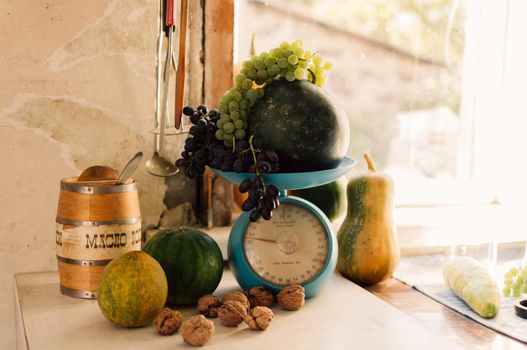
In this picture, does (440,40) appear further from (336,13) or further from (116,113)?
(116,113)

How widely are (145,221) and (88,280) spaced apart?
30cm

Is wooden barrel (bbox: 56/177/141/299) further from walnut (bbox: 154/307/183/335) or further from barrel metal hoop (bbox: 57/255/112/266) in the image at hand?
walnut (bbox: 154/307/183/335)

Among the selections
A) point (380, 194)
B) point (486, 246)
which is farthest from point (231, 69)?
point (486, 246)

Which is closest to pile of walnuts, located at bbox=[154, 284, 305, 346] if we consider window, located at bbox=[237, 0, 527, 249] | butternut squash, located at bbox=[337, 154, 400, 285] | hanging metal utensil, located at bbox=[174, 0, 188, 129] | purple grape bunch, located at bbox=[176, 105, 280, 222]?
purple grape bunch, located at bbox=[176, 105, 280, 222]

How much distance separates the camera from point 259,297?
46.0 inches

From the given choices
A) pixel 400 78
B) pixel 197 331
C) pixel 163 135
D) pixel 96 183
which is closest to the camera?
pixel 197 331

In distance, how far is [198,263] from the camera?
1177mm

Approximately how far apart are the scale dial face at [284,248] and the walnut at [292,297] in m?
0.03

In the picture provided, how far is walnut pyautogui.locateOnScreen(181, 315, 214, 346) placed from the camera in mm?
1005

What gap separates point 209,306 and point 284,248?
0.55 ft

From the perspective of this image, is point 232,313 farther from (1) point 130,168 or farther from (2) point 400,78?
(2) point 400,78

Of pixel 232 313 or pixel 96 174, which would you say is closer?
pixel 232 313

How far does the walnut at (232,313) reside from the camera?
1089 mm

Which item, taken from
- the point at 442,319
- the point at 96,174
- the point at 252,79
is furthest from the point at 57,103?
the point at 442,319
